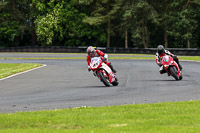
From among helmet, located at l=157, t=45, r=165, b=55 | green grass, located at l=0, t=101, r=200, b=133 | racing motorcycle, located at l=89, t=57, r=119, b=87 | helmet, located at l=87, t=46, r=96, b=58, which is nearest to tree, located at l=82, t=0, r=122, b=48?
helmet, located at l=157, t=45, r=165, b=55

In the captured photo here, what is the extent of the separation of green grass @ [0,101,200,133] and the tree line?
42565 millimetres

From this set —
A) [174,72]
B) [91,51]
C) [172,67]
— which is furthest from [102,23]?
[91,51]

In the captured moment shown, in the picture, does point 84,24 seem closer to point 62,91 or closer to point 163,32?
point 163,32

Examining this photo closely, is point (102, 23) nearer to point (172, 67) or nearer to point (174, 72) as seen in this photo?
point (172, 67)

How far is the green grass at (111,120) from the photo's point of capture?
6910 millimetres

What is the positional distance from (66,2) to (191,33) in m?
17.9

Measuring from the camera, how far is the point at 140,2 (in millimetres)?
52312

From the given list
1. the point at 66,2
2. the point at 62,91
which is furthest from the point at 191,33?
the point at 62,91

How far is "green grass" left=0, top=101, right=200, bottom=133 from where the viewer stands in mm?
6910

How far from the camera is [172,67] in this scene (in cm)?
1662

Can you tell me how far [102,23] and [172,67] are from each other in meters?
42.8

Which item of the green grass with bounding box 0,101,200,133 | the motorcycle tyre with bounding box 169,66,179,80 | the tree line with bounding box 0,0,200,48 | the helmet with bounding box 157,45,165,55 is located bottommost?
the green grass with bounding box 0,101,200,133

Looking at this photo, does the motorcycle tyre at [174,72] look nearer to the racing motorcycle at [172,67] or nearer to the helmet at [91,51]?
the racing motorcycle at [172,67]

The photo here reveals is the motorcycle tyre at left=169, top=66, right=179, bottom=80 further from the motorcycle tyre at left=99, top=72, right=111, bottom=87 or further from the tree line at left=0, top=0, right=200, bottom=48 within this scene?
Answer: the tree line at left=0, top=0, right=200, bottom=48
